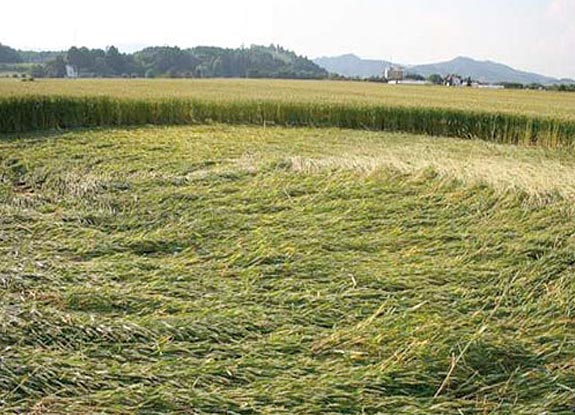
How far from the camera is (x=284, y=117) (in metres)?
11.4

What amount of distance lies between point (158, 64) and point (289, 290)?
180ft

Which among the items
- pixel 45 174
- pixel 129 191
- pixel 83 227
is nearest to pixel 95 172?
pixel 45 174

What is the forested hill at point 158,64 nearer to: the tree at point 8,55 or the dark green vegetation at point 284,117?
the tree at point 8,55

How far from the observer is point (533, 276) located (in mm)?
3205

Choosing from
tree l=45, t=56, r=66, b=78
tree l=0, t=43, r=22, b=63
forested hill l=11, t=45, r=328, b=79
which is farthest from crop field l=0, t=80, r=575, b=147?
tree l=0, t=43, r=22, b=63

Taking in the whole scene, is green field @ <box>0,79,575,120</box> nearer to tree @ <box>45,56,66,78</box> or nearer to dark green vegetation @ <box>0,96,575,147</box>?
dark green vegetation @ <box>0,96,575,147</box>

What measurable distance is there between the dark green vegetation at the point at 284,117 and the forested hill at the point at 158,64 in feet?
103

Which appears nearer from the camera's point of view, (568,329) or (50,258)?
(568,329)

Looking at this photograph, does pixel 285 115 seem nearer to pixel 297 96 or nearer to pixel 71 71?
pixel 297 96

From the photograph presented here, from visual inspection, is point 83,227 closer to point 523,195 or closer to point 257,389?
point 257,389

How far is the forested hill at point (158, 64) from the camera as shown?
1759 inches

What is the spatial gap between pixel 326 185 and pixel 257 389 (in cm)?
333

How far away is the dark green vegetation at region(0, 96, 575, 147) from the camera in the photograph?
9852mm

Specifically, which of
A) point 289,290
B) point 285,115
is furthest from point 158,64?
point 289,290
